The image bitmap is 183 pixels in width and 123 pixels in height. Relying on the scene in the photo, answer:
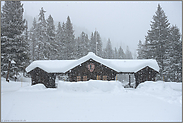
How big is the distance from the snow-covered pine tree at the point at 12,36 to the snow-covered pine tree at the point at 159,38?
2511 centimetres

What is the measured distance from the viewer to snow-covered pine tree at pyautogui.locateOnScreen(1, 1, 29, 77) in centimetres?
2202

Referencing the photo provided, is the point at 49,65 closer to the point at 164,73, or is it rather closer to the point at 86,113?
the point at 86,113

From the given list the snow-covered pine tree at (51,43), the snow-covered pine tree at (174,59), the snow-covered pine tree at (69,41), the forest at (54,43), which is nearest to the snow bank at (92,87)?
the forest at (54,43)

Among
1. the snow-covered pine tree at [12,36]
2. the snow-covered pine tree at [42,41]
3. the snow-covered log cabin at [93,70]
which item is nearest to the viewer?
the snow-covered log cabin at [93,70]

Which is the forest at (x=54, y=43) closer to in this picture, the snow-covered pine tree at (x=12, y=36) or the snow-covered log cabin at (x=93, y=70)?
the snow-covered pine tree at (x=12, y=36)

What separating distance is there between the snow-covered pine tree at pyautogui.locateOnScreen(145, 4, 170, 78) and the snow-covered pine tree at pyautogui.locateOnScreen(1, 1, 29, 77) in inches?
988

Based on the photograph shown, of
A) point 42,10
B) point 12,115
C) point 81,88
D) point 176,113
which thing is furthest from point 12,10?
point 176,113

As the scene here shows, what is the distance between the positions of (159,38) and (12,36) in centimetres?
2792

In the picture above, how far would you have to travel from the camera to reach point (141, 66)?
18891 mm

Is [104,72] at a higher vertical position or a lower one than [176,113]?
higher

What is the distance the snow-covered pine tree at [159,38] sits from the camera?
2664cm

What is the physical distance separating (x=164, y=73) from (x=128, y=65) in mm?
10590

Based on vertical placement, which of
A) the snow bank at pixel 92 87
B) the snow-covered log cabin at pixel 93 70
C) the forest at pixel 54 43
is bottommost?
the snow bank at pixel 92 87

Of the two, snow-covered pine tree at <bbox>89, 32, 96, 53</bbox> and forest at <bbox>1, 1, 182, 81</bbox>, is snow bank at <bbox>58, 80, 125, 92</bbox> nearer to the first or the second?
forest at <bbox>1, 1, 182, 81</bbox>
